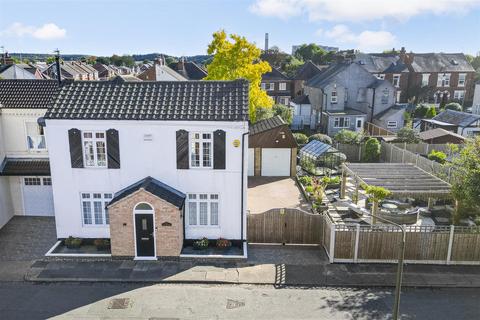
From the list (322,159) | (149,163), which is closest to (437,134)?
(322,159)

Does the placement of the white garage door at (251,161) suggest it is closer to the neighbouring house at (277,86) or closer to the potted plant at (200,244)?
the potted plant at (200,244)

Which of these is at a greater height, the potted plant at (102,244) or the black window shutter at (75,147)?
the black window shutter at (75,147)

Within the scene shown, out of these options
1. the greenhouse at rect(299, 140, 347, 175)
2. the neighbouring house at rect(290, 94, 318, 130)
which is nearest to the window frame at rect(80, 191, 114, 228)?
the greenhouse at rect(299, 140, 347, 175)

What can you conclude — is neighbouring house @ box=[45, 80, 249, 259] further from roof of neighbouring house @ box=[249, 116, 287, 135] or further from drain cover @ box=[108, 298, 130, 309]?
roof of neighbouring house @ box=[249, 116, 287, 135]

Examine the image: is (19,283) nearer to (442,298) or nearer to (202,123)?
(202,123)

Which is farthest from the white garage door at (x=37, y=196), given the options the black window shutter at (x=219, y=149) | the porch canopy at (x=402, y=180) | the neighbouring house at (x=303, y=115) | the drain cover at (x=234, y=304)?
the neighbouring house at (x=303, y=115)

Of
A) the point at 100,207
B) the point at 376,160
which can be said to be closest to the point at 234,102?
the point at 100,207

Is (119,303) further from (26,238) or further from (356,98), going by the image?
(356,98)
